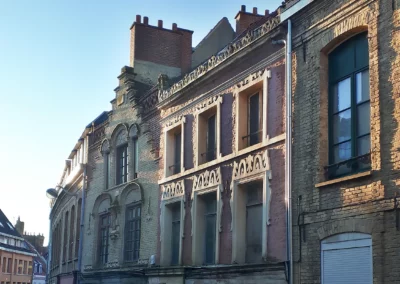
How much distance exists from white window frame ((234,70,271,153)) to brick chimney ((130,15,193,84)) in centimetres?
955

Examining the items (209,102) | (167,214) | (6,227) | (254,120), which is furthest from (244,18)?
(6,227)

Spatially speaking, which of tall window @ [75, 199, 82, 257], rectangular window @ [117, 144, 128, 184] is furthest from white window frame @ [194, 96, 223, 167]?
tall window @ [75, 199, 82, 257]

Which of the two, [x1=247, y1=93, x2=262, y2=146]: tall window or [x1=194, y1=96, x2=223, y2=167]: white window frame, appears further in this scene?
[x1=194, y1=96, x2=223, y2=167]: white window frame

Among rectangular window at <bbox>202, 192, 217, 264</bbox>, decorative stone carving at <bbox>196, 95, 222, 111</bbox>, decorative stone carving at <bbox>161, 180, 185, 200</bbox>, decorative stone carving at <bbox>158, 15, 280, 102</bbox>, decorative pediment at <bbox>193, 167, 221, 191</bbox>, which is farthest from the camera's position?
decorative stone carving at <bbox>161, 180, 185, 200</bbox>

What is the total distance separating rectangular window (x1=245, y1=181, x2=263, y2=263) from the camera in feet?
57.2

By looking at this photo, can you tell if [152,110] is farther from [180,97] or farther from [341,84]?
[341,84]

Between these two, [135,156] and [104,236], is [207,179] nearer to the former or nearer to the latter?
[135,156]

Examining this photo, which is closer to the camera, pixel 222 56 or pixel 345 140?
pixel 345 140

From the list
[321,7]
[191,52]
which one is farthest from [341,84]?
[191,52]

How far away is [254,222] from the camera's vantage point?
17.7 meters

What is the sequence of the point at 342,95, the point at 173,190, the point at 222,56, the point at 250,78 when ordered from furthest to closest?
the point at 173,190 < the point at 222,56 < the point at 250,78 < the point at 342,95

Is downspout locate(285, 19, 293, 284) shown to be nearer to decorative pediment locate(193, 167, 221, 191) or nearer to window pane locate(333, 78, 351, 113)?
window pane locate(333, 78, 351, 113)

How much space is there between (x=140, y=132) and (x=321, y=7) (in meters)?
11.7

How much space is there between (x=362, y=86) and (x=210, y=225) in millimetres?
7621
